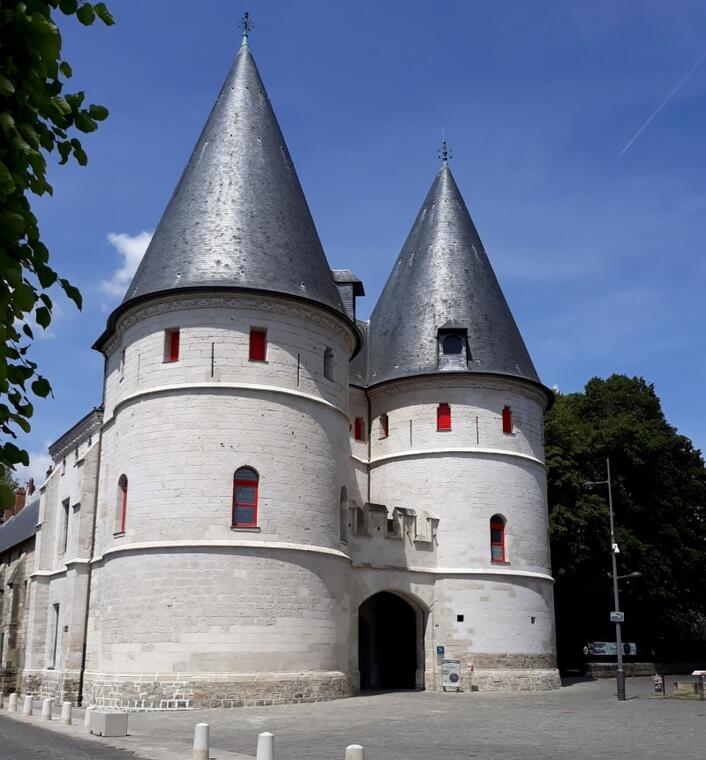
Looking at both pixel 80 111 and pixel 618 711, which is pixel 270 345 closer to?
pixel 618 711

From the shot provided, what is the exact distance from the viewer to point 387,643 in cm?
3238

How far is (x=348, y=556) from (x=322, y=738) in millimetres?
10605

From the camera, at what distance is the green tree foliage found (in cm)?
3803

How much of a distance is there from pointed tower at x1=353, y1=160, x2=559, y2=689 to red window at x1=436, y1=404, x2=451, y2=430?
0.03 metres

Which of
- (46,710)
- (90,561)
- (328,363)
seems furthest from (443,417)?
(46,710)

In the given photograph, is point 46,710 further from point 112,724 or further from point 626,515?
point 626,515

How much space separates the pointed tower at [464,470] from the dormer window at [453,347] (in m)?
0.05

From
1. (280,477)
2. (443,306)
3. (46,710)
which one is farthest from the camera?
(443,306)

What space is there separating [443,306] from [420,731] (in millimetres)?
18101

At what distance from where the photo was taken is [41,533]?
33.2 m

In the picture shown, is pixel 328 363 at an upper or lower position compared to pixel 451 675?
upper

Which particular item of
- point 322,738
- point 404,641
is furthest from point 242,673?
point 404,641

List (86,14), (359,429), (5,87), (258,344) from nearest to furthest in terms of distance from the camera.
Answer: (5,87) → (86,14) → (258,344) → (359,429)

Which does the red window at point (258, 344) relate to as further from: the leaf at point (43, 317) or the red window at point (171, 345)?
the leaf at point (43, 317)
